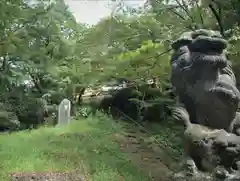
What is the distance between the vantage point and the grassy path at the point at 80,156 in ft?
21.2

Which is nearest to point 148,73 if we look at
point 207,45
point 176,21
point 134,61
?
point 134,61

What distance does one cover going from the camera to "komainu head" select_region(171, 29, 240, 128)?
185 inches

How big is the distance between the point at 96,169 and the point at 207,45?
318 centimetres

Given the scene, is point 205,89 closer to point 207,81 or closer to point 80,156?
point 207,81

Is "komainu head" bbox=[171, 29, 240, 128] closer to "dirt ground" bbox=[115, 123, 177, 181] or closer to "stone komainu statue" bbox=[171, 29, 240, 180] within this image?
"stone komainu statue" bbox=[171, 29, 240, 180]

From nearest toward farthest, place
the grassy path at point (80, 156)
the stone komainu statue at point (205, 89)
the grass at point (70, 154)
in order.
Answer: the stone komainu statue at point (205, 89) < the grassy path at point (80, 156) < the grass at point (70, 154)

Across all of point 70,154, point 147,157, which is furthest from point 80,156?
point 147,157

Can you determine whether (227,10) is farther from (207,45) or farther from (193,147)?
(193,147)

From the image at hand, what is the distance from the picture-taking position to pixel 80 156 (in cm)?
735

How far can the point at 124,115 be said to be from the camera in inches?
505

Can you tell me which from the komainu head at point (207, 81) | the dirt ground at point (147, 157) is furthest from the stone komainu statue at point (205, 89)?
the dirt ground at point (147, 157)

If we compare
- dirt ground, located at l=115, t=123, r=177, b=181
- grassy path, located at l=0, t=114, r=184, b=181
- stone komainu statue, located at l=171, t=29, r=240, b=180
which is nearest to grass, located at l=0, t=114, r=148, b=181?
grassy path, located at l=0, t=114, r=184, b=181

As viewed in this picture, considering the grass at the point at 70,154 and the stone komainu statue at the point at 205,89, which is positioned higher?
the stone komainu statue at the point at 205,89

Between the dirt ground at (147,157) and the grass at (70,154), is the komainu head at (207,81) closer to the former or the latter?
the dirt ground at (147,157)
